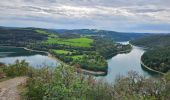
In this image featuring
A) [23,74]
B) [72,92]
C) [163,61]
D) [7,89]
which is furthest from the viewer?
[163,61]

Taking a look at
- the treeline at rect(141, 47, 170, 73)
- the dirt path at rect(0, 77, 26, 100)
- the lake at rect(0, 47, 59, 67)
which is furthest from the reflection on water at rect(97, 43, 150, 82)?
the dirt path at rect(0, 77, 26, 100)

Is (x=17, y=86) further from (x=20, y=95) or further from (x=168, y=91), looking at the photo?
(x=168, y=91)

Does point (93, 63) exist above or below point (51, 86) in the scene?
below

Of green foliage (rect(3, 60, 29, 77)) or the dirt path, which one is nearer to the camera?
the dirt path

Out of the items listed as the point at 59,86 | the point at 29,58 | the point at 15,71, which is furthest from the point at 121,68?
the point at 59,86

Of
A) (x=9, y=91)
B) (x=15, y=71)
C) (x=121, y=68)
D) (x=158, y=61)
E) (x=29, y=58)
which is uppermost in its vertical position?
(x=9, y=91)

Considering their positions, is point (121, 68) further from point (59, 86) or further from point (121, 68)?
point (59, 86)

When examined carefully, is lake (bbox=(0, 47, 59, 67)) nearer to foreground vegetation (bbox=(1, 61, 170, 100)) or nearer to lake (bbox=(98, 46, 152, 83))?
lake (bbox=(98, 46, 152, 83))

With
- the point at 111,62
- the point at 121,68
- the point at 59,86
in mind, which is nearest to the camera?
the point at 59,86

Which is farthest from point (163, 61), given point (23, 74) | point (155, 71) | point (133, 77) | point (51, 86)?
point (51, 86)

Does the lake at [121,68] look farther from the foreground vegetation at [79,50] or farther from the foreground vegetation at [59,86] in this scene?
the foreground vegetation at [59,86]

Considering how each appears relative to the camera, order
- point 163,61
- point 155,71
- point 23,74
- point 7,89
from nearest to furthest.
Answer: point 7,89 → point 23,74 → point 155,71 → point 163,61
